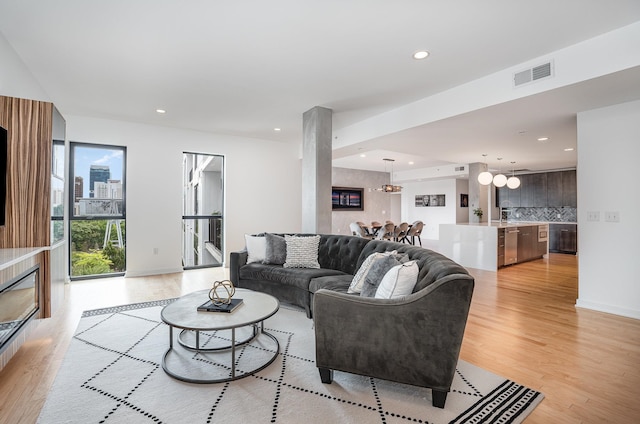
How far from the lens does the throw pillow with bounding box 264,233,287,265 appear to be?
4.12 meters

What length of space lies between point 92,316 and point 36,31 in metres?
2.81

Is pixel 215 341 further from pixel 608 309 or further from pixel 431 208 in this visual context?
pixel 431 208

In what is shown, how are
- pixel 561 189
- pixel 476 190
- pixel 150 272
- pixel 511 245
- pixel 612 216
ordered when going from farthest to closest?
pixel 561 189
pixel 476 190
pixel 511 245
pixel 150 272
pixel 612 216

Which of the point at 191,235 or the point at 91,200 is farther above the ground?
the point at 91,200

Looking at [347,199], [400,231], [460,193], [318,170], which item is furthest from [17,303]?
[460,193]

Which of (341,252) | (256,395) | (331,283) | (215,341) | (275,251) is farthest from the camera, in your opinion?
(275,251)

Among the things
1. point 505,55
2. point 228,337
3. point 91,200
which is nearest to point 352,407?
point 228,337

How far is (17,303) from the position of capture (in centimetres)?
253

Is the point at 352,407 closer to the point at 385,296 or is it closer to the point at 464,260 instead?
the point at 385,296

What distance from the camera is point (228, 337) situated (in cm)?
299

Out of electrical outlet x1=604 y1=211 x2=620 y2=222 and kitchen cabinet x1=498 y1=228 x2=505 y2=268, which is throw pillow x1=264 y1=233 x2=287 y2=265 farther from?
kitchen cabinet x1=498 y1=228 x2=505 y2=268

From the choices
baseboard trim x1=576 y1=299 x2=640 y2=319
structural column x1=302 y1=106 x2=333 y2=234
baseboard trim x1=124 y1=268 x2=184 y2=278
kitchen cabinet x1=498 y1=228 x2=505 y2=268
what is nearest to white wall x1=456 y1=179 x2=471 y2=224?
kitchen cabinet x1=498 y1=228 x2=505 y2=268

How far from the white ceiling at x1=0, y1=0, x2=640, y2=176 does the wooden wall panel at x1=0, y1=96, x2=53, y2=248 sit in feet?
2.23

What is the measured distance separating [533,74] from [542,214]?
321 inches
